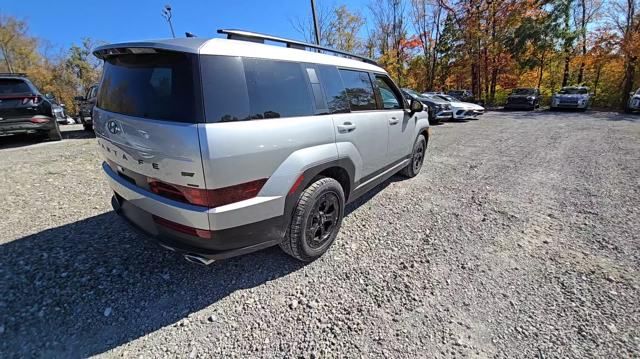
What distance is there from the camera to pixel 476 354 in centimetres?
175

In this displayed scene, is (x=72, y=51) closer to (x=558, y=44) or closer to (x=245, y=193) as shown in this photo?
(x=245, y=193)

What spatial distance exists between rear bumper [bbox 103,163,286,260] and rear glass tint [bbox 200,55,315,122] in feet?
2.12

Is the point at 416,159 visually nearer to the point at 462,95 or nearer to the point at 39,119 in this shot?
the point at 39,119

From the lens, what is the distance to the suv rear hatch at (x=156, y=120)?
5.73 ft

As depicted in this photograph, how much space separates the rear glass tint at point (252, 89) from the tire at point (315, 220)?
2.24ft

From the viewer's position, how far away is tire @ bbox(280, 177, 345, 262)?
236cm

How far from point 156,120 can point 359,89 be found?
7.01ft

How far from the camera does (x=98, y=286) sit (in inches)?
91.1

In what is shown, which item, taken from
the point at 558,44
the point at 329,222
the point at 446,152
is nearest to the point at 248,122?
the point at 329,222

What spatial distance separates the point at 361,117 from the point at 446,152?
4829 mm

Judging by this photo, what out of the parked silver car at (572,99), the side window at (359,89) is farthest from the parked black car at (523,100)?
the side window at (359,89)

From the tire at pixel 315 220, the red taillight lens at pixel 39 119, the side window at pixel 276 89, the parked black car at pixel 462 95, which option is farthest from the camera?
the parked black car at pixel 462 95

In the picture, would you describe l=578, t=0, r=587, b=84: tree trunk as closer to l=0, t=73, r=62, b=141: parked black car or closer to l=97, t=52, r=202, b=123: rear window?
l=97, t=52, r=202, b=123: rear window

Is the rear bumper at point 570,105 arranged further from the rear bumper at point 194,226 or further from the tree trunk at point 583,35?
the rear bumper at point 194,226
